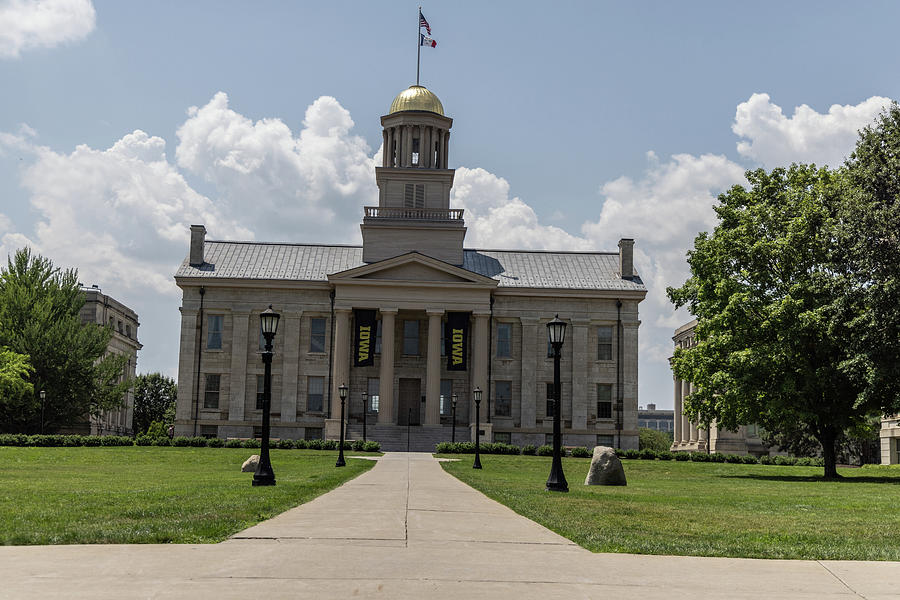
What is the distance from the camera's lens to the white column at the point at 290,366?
218ft

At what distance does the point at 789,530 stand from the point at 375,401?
55307mm

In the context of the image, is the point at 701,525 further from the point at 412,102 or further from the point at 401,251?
the point at 412,102

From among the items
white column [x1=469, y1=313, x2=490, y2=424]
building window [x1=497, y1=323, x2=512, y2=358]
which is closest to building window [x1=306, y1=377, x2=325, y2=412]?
white column [x1=469, y1=313, x2=490, y2=424]

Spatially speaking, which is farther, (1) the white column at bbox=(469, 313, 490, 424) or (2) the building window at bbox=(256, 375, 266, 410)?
(2) the building window at bbox=(256, 375, 266, 410)

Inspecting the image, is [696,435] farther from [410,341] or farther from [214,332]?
[214,332]

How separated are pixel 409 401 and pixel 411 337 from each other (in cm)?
468

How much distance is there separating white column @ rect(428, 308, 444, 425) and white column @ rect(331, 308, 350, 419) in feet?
18.4

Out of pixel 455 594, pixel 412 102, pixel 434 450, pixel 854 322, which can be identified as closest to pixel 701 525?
pixel 455 594

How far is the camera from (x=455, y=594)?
7305mm

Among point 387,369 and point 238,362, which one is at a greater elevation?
point 238,362

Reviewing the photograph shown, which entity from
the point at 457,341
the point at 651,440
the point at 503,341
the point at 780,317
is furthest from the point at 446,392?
the point at 651,440

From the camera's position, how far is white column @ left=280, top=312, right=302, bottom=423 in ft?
218

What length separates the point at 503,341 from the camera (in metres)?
68.3

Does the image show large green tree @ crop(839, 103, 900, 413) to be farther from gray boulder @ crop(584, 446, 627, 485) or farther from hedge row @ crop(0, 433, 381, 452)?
hedge row @ crop(0, 433, 381, 452)
